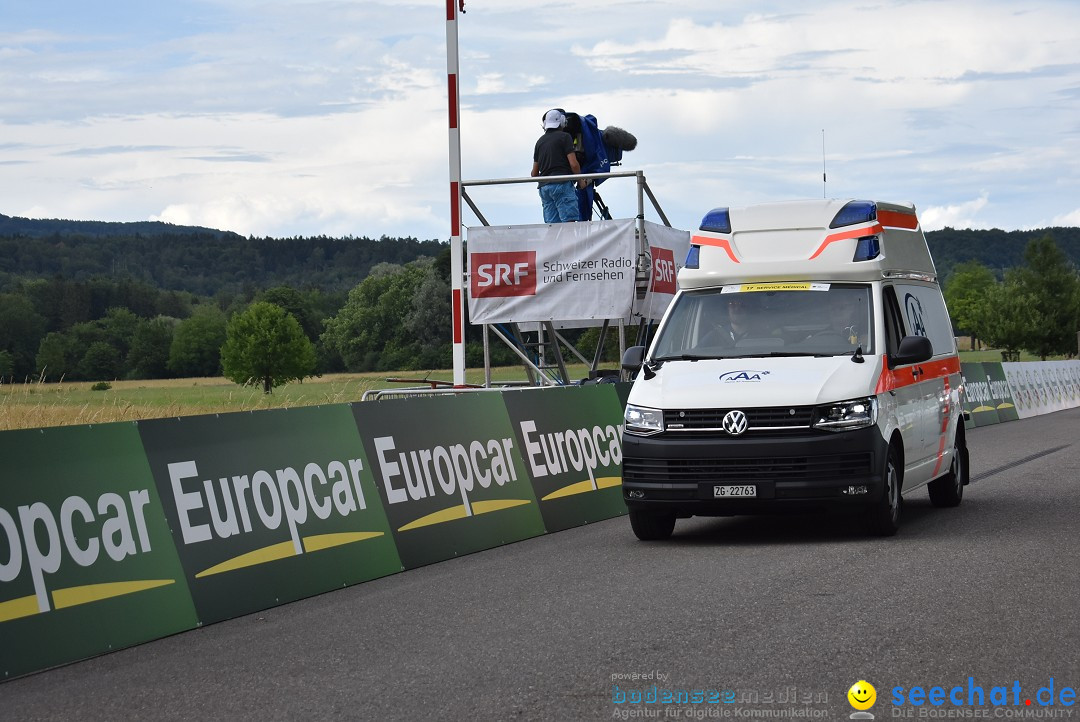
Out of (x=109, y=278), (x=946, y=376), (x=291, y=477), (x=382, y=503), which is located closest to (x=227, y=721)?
(x=291, y=477)

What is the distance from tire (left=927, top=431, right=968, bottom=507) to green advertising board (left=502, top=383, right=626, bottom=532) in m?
3.07

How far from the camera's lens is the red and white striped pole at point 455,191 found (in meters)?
18.9

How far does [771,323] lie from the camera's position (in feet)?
39.2

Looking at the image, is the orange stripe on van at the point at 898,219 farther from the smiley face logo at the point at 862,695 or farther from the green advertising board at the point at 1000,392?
the green advertising board at the point at 1000,392

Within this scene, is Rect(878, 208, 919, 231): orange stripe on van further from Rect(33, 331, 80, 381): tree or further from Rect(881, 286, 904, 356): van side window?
→ Rect(33, 331, 80, 381): tree

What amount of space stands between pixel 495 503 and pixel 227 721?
20.8 ft

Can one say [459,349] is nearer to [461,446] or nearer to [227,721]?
[461,446]

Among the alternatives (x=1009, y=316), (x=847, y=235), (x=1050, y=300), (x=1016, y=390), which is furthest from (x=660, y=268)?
(x=1050, y=300)

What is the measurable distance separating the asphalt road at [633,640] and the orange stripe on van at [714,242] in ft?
8.54

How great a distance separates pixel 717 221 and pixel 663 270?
22.9 feet

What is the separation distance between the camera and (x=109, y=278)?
143m

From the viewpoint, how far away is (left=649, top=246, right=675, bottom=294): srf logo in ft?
63.5

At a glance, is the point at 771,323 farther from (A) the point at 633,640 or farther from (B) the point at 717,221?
(A) the point at 633,640

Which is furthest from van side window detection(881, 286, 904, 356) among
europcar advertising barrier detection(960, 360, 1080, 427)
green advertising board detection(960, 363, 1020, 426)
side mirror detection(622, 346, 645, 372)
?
green advertising board detection(960, 363, 1020, 426)
